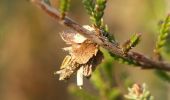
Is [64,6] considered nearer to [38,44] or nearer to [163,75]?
[163,75]

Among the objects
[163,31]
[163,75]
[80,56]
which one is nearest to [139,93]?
[163,31]

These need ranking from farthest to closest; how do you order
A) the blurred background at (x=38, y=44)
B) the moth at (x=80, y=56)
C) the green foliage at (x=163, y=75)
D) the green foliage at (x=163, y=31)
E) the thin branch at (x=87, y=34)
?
the blurred background at (x=38, y=44), the green foliage at (x=163, y=75), the green foliage at (x=163, y=31), the moth at (x=80, y=56), the thin branch at (x=87, y=34)

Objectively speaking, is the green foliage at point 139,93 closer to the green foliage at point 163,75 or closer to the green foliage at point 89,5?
the green foliage at point 89,5

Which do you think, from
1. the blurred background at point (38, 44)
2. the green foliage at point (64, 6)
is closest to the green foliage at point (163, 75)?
the green foliage at point (64, 6)

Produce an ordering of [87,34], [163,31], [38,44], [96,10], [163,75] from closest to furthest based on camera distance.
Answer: [87,34] < [96,10] < [163,31] < [163,75] < [38,44]

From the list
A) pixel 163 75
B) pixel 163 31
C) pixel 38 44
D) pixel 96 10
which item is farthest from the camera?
pixel 38 44
